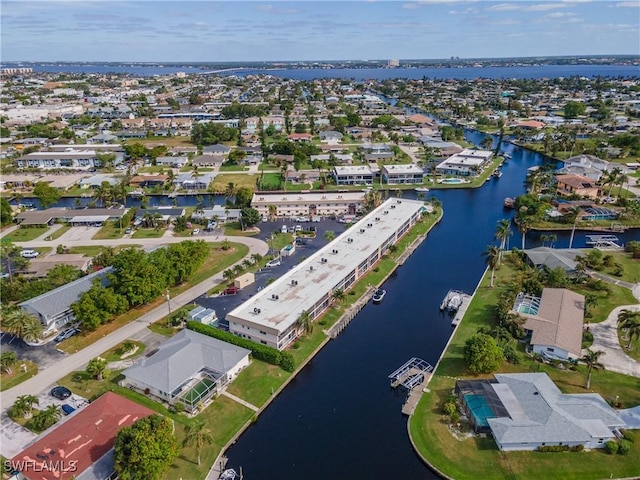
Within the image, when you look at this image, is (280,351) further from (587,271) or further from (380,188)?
(380,188)

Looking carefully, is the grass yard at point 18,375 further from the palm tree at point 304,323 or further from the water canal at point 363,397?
the palm tree at point 304,323

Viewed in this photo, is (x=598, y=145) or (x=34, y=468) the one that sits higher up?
(x=598, y=145)

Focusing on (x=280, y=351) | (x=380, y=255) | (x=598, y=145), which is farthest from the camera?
(x=598, y=145)

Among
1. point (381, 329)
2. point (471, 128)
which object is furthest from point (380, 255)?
point (471, 128)

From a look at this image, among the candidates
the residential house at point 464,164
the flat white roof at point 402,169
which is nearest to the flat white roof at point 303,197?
the flat white roof at point 402,169

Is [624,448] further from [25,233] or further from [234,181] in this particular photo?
[234,181]
